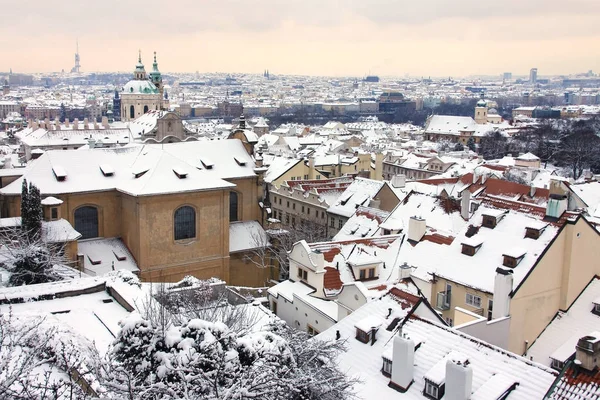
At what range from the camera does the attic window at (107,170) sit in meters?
39.0

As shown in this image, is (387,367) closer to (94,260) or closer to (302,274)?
(302,274)

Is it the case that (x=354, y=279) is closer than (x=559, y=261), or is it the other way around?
(x=559, y=261)

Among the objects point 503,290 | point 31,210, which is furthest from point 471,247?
point 31,210

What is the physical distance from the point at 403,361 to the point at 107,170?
2690 centimetres

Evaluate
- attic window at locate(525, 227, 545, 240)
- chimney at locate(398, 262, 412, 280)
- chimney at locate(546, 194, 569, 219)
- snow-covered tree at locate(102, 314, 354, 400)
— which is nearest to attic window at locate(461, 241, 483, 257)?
attic window at locate(525, 227, 545, 240)

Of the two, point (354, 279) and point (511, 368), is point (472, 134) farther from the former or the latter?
point (511, 368)

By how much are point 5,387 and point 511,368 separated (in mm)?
12330

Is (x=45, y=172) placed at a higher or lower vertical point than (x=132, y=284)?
higher

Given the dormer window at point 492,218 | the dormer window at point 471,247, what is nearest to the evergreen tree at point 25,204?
the dormer window at point 471,247

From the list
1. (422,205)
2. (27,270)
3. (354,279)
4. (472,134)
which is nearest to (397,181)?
(422,205)

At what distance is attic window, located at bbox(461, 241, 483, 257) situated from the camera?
1033 inches

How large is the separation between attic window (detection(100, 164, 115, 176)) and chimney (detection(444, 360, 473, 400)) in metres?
28.2

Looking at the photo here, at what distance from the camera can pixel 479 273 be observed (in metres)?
25.3

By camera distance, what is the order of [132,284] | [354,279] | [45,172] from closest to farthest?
[132,284] < [354,279] < [45,172]
